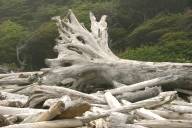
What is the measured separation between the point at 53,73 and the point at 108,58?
1315mm

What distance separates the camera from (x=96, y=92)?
11867 millimetres

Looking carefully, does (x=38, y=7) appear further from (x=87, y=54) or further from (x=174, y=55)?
(x=87, y=54)

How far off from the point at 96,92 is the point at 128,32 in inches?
558

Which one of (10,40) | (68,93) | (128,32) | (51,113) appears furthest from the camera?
(10,40)

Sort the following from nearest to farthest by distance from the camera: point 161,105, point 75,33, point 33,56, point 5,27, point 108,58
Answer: point 161,105 < point 108,58 < point 75,33 < point 33,56 < point 5,27

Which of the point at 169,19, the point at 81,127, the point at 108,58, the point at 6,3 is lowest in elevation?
the point at 81,127

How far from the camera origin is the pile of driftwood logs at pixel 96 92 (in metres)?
6.87

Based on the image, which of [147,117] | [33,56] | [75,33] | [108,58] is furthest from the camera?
[33,56]

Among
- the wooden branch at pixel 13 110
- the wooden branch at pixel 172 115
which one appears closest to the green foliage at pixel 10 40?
the wooden branch at pixel 13 110

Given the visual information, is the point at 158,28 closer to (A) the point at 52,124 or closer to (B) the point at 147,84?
(B) the point at 147,84

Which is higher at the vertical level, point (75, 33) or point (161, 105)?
point (75, 33)

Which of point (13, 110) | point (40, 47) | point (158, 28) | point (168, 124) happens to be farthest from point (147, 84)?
point (40, 47)

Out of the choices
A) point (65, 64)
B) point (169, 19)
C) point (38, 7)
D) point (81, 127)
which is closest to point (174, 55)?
point (169, 19)

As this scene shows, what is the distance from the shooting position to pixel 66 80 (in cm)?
1302
